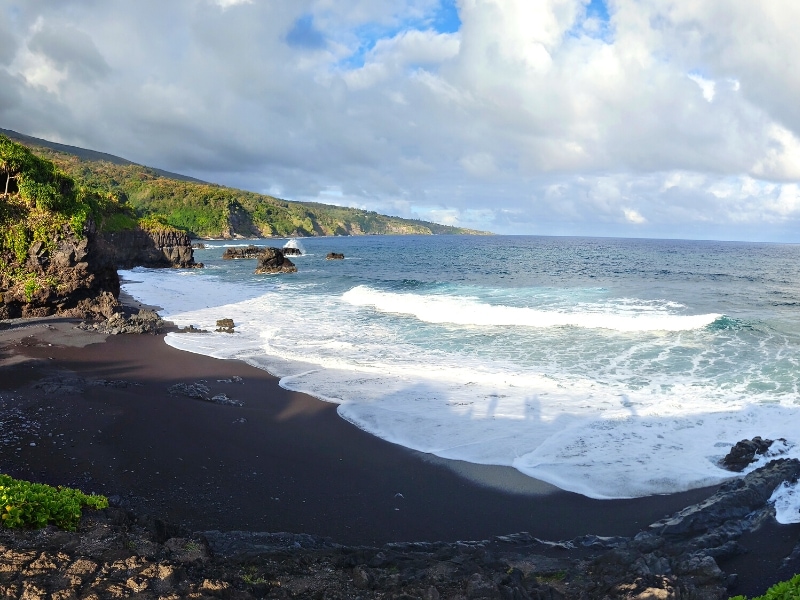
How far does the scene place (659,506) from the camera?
805 cm

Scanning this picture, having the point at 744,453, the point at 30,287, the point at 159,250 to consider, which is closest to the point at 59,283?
the point at 30,287

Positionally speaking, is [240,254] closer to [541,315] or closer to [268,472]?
[541,315]

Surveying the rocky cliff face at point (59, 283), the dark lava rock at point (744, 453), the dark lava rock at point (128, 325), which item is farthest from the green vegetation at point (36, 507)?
the rocky cliff face at point (59, 283)

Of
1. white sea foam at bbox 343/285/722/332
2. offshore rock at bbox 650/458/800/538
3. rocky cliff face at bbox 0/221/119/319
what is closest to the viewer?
offshore rock at bbox 650/458/800/538

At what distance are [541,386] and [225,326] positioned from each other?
13.2 metres

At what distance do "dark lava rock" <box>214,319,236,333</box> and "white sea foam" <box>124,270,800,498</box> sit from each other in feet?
1.53

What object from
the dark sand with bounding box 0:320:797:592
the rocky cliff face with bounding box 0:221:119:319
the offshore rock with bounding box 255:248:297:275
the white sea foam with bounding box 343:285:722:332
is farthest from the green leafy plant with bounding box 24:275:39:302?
the offshore rock with bounding box 255:248:297:275

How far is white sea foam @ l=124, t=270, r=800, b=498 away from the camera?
384 inches

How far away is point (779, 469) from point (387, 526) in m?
6.57

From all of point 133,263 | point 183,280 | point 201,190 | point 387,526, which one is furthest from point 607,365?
point 201,190

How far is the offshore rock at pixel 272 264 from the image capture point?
161ft

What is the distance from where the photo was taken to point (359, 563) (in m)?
5.59

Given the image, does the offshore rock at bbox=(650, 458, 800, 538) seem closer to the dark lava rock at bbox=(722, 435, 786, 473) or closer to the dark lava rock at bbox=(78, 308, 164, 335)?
the dark lava rock at bbox=(722, 435, 786, 473)

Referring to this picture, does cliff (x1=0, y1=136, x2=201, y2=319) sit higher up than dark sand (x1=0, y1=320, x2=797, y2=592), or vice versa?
cliff (x1=0, y1=136, x2=201, y2=319)
